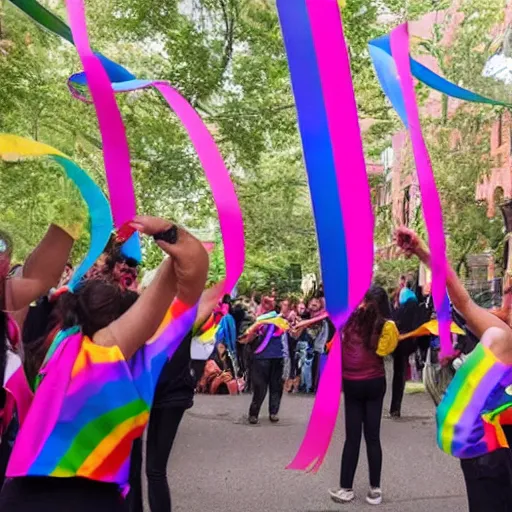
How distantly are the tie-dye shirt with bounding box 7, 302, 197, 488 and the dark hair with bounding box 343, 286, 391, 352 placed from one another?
120 inches

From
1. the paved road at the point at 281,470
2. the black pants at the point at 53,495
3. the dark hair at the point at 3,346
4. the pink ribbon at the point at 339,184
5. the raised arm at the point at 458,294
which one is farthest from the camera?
the paved road at the point at 281,470

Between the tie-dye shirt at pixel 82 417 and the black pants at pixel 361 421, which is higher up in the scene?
the tie-dye shirt at pixel 82 417

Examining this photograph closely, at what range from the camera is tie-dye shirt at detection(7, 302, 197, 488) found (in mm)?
2166

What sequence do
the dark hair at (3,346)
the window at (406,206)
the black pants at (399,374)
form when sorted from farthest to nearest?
the window at (406,206) < the black pants at (399,374) < the dark hair at (3,346)

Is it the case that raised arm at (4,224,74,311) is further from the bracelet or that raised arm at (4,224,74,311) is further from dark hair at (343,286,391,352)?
A: dark hair at (343,286,391,352)

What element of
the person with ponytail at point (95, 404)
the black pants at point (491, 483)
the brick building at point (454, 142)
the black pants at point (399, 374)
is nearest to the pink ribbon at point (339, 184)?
the black pants at point (491, 483)

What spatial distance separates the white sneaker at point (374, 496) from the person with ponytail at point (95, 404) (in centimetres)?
322

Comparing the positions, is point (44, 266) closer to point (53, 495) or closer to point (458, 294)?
point (53, 495)

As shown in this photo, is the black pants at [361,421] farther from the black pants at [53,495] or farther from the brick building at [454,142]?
the brick building at [454,142]

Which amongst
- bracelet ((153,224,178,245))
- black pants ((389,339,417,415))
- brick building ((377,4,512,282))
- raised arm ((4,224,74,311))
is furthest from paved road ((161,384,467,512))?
brick building ((377,4,512,282))

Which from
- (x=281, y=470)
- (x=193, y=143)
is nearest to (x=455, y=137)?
(x=281, y=470)

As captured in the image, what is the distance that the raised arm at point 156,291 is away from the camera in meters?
2.22

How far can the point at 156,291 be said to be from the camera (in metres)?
2.23

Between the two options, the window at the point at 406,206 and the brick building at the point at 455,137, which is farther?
the window at the point at 406,206
